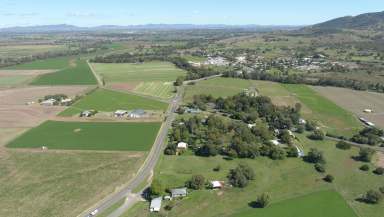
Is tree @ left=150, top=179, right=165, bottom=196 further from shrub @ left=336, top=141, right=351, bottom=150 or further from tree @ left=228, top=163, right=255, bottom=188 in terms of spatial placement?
shrub @ left=336, top=141, right=351, bottom=150

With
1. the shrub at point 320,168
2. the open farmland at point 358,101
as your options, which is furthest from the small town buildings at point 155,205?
the open farmland at point 358,101

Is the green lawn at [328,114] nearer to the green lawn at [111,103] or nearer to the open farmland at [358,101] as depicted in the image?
the open farmland at [358,101]

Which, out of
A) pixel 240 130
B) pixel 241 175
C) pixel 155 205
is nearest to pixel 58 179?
pixel 155 205

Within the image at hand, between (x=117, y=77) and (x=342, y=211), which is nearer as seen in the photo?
(x=342, y=211)

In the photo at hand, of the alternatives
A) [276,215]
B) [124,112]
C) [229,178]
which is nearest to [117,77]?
[124,112]

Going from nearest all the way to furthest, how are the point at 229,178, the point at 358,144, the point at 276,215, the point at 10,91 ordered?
the point at 276,215
the point at 229,178
the point at 358,144
the point at 10,91

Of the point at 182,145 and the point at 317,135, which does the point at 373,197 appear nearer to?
the point at 317,135

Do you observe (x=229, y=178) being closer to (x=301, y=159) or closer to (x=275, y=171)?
(x=275, y=171)
